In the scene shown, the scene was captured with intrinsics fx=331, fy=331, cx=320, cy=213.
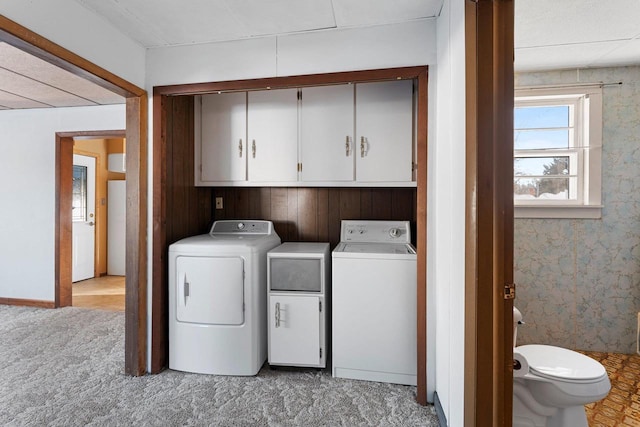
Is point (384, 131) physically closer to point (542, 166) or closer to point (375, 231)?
point (375, 231)

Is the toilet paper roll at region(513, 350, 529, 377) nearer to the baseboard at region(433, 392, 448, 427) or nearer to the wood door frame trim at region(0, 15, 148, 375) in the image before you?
the baseboard at region(433, 392, 448, 427)

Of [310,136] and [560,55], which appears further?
[310,136]

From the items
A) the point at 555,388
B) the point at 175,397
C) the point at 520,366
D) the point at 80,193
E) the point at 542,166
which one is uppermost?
the point at 542,166

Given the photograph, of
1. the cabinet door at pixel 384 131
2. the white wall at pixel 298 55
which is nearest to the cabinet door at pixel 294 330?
the cabinet door at pixel 384 131

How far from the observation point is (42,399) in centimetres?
199

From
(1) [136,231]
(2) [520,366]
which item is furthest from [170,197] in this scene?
(2) [520,366]

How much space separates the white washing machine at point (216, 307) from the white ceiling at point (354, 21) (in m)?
1.39

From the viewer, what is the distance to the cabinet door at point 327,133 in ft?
8.33

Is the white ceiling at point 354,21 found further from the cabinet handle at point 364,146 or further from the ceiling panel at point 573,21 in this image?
the cabinet handle at point 364,146

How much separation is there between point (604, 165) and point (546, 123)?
1.71 feet

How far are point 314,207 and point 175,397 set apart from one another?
171cm

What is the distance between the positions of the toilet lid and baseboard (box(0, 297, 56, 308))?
4551 millimetres

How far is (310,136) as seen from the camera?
2594mm

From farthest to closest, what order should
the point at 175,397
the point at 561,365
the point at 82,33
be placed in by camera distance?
the point at 175,397, the point at 82,33, the point at 561,365
